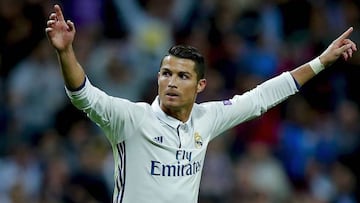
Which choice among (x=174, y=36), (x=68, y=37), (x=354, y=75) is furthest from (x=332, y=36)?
(x=68, y=37)

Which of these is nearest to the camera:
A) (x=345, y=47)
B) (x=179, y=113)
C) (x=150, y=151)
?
(x=150, y=151)

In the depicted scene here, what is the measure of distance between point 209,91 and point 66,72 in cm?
603

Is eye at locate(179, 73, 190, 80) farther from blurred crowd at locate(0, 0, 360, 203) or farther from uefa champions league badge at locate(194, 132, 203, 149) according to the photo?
blurred crowd at locate(0, 0, 360, 203)

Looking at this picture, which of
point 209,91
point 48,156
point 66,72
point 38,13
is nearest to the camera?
point 66,72

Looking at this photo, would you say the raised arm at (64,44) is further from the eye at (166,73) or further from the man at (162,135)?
the eye at (166,73)

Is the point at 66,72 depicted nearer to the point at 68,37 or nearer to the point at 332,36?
the point at 68,37

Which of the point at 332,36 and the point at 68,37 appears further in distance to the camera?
the point at 332,36

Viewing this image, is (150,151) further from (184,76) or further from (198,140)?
(184,76)

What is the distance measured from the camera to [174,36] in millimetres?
13008

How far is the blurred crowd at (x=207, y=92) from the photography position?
1122 centimetres

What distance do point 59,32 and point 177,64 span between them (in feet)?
3.35

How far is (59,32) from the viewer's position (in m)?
6.11

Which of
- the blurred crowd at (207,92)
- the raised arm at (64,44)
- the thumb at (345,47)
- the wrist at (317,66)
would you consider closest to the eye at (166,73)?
the raised arm at (64,44)

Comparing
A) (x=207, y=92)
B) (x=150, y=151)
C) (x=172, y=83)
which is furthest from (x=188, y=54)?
(x=207, y=92)
